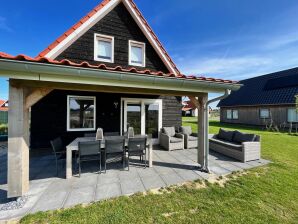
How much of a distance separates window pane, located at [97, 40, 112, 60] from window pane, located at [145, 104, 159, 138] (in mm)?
3167

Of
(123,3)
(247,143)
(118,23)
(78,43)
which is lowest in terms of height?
(247,143)

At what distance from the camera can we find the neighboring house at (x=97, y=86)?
117 inches

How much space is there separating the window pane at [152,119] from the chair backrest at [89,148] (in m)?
3.95

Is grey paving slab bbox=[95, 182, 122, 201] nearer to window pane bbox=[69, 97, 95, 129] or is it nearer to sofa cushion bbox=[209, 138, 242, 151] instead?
window pane bbox=[69, 97, 95, 129]

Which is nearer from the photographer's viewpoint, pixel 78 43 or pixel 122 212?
pixel 122 212

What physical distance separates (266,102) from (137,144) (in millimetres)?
17975

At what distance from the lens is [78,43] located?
6598mm

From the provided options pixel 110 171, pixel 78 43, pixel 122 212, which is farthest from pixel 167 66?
pixel 122 212

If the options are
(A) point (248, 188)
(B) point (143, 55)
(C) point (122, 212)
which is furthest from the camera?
(B) point (143, 55)

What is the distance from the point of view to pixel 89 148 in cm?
429

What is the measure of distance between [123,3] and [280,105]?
1773 centimetres

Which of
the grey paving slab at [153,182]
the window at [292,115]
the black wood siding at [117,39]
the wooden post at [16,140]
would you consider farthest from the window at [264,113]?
the wooden post at [16,140]

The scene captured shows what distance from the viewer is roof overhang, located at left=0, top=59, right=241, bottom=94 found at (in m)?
2.62

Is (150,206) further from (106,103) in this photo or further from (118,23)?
(118,23)
